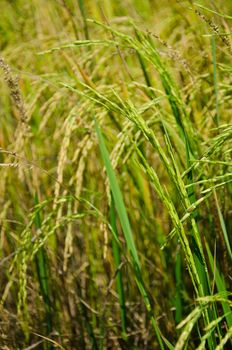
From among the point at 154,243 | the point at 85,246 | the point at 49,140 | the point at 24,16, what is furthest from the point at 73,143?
the point at 24,16

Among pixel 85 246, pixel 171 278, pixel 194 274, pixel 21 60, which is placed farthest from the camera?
pixel 21 60

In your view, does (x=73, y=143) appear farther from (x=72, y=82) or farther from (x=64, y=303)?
(x=64, y=303)

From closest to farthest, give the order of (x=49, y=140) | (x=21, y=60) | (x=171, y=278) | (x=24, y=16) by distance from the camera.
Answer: (x=171, y=278)
(x=49, y=140)
(x=21, y=60)
(x=24, y=16)

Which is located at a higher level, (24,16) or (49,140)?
(24,16)

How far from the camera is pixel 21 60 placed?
278 centimetres

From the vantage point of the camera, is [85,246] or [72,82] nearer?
[72,82]

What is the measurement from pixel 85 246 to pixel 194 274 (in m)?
1.04

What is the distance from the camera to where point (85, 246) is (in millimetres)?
2125

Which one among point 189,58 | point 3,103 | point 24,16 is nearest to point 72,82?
point 189,58

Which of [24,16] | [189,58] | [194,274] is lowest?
[194,274]

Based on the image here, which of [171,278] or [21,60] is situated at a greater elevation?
[21,60]

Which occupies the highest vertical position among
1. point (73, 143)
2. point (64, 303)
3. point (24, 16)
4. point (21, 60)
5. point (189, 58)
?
point (24, 16)

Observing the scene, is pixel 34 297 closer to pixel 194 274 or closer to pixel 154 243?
pixel 154 243

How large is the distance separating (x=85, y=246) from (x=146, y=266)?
0.72 ft
